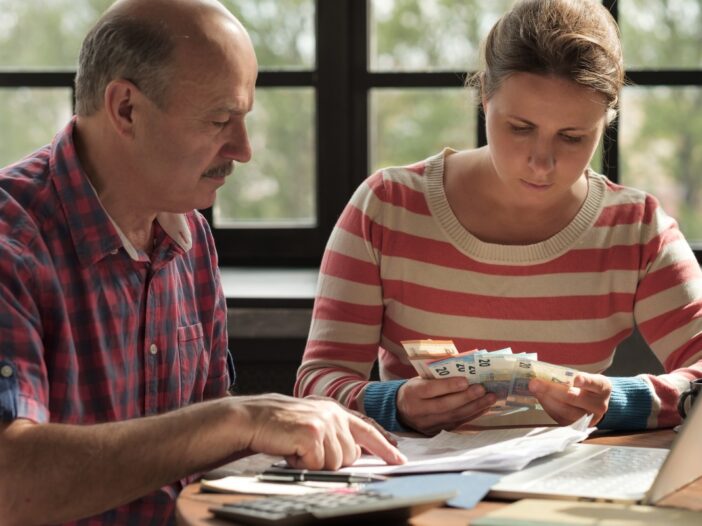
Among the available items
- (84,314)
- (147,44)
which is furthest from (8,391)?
(147,44)

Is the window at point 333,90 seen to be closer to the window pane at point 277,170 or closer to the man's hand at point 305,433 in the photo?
the window pane at point 277,170

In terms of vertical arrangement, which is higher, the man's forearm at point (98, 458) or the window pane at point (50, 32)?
the window pane at point (50, 32)

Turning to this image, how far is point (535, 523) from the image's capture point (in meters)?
1.27

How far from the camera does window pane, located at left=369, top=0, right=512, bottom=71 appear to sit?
11.6 ft

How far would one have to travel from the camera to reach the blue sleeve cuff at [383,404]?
1919 millimetres

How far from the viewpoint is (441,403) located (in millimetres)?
1838

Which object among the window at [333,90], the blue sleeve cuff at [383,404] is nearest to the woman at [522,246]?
the blue sleeve cuff at [383,404]

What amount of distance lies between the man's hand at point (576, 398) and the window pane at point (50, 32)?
7.73ft

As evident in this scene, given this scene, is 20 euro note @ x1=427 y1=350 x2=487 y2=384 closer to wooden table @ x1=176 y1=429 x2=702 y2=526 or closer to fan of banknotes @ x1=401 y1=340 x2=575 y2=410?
fan of banknotes @ x1=401 y1=340 x2=575 y2=410

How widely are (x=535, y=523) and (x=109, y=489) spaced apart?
1.86 ft

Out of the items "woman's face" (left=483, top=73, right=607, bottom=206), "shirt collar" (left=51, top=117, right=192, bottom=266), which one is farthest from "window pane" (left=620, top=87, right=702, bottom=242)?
"shirt collar" (left=51, top=117, right=192, bottom=266)

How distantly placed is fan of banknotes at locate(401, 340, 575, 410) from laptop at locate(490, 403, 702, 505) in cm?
15

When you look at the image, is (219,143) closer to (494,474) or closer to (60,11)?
(494,474)

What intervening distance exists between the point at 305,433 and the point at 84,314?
437mm
